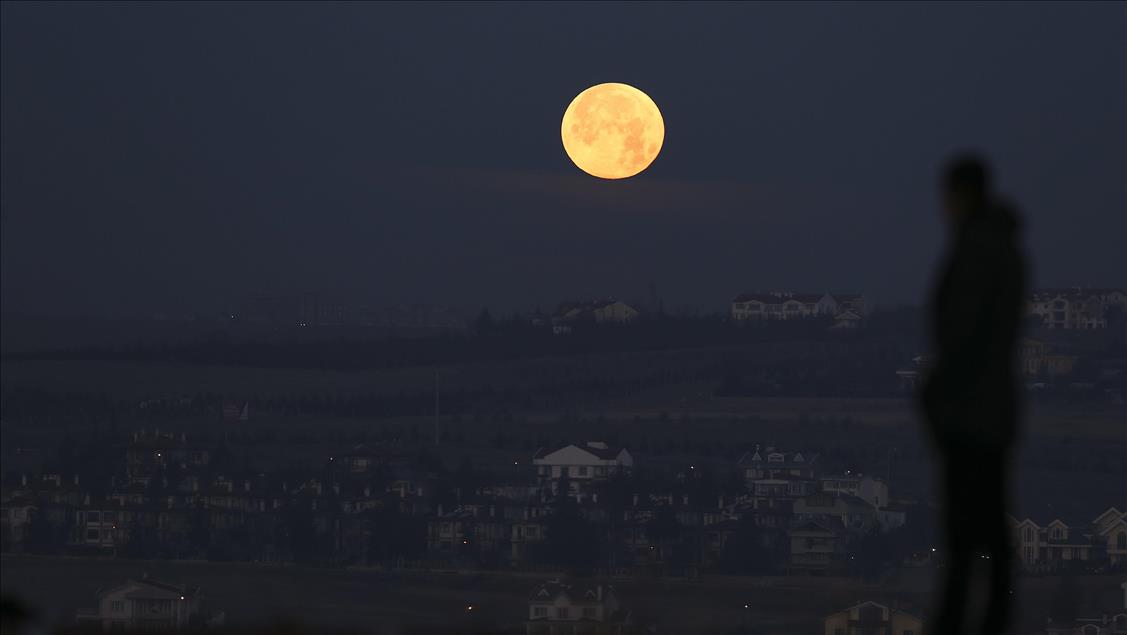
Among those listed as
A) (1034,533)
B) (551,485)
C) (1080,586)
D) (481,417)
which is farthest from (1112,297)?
(1080,586)

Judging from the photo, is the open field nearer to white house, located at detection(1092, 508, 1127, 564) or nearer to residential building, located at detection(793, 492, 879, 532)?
white house, located at detection(1092, 508, 1127, 564)

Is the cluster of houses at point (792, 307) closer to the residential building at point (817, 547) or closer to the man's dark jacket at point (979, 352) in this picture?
the residential building at point (817, 547)

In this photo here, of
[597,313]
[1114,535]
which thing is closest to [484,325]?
[597,313]

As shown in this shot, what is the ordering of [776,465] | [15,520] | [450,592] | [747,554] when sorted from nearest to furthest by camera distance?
[450,592]
[747,554]
[15,520]
[776,465]

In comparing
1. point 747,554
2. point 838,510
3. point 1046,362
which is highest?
point 1046,362

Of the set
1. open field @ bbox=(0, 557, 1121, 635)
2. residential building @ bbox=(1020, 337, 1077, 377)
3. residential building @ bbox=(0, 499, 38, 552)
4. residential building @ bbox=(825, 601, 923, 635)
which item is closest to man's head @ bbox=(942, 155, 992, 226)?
residential building @ bbox=(825, 601, 923, 635)

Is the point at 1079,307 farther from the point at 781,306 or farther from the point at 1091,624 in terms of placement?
the point at 1091,624

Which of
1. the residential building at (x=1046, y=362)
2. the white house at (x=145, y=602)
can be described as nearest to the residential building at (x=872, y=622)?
the white house at (x=145, y=602)

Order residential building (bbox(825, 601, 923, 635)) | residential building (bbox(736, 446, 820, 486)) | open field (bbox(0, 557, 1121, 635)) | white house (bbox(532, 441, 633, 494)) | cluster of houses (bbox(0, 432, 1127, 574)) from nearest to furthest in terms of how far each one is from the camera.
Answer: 1. residential building (bbox(825, 601, 923, 635))
2. open field (bbox(0, 557, 1121, 635))
3. cluster of houses (bbox(0, 432, 1127, 574))
4. residential building (bbox(736, 446, 820, 486))
5. white house (bbox(532, 441, 633, 494))
